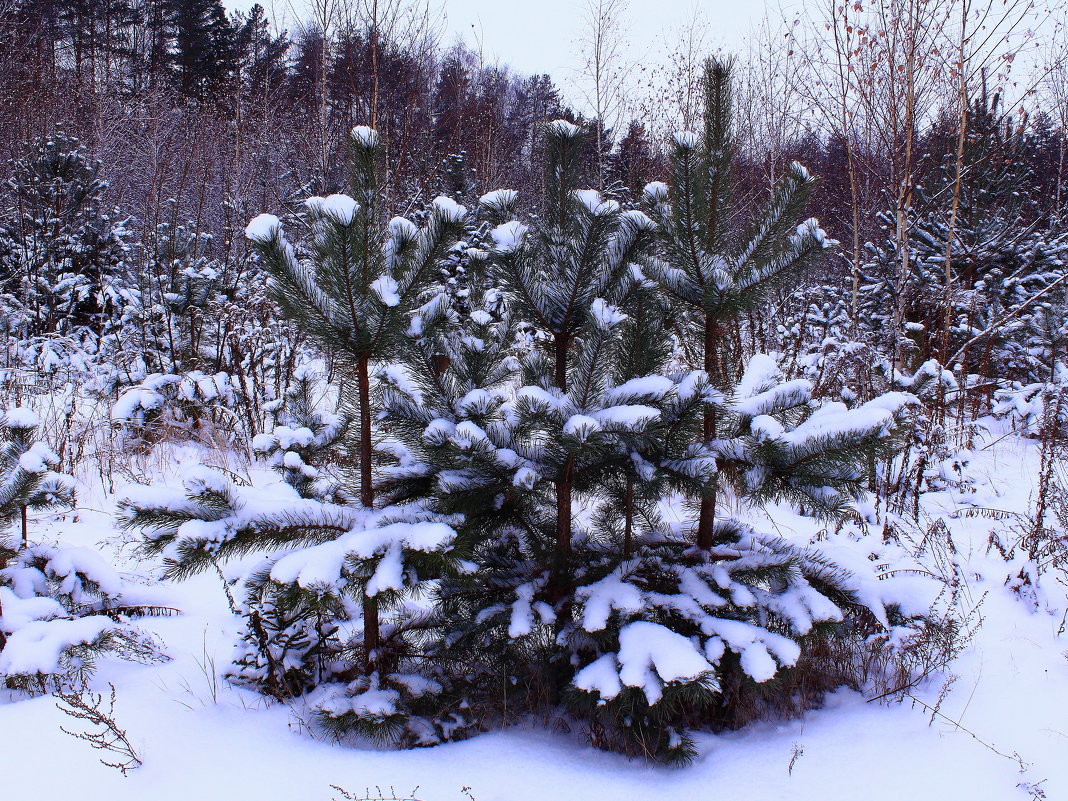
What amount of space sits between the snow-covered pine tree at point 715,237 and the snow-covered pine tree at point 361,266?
0.82 meters

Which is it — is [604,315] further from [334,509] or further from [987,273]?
[987,273]

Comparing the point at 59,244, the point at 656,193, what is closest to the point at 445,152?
the point at 59,244

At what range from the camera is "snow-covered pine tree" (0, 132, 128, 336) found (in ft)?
23.7

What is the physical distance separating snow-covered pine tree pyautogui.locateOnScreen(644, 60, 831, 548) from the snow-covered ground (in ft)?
2.72

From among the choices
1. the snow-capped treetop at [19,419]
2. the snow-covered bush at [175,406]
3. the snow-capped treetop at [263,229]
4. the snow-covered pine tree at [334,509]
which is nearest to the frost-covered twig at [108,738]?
the snow-covered pine tree at [334,509]

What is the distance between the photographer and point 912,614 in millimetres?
2469

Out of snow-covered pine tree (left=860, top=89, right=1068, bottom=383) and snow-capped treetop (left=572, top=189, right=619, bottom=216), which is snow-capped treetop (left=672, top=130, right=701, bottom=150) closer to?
snow-capped treetop (left=572, top=189, right=619, bottom=216)

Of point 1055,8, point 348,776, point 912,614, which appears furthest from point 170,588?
point 1055,8

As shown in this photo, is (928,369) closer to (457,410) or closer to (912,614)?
(912,614)

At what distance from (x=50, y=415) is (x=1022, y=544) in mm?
6612

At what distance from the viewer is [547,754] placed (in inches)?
89.5

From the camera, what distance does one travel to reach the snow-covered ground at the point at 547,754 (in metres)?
1.98

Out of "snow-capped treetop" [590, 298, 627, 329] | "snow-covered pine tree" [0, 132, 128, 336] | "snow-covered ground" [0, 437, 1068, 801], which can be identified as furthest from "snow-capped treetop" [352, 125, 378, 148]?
"snow-covered pine tree" [0, 132, 128, 336]

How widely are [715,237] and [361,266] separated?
4.34 ft
